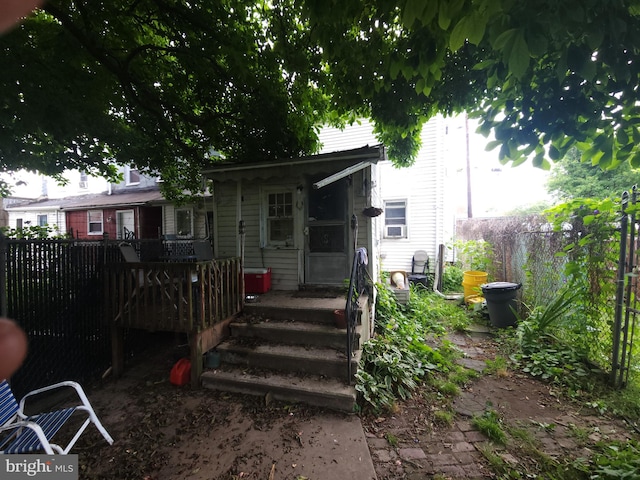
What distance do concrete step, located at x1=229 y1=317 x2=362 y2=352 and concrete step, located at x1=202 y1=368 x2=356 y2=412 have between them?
480mm

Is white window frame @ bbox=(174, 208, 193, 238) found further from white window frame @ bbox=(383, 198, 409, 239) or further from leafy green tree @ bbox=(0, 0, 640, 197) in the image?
white window frame @ bbox=(383, 198, 409, 239)

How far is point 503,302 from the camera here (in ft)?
18.5

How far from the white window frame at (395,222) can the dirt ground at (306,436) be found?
6.64 m

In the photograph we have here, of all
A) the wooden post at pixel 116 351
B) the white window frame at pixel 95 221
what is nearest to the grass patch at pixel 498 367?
the wooden post at pixel 116 351

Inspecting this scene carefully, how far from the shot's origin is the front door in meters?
5.43

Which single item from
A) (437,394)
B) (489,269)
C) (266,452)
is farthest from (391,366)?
(489,269)

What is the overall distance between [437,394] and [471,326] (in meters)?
3.06

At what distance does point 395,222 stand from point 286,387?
7866 mm

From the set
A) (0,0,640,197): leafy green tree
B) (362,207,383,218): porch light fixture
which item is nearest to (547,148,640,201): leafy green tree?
(0,0,640,197): leafy green tree

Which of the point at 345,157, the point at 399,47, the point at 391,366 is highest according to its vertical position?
the point at 399,47

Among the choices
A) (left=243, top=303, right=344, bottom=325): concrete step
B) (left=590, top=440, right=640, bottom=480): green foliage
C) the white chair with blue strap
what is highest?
(left=243, top=303, right=344, bottom=325): concrete step

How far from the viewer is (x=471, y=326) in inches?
233

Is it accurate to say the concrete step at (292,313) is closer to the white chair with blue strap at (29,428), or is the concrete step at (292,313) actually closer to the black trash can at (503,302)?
the white chair with blue strap at (29,428)

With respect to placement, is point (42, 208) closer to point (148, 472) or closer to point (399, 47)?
point (148, 472)
